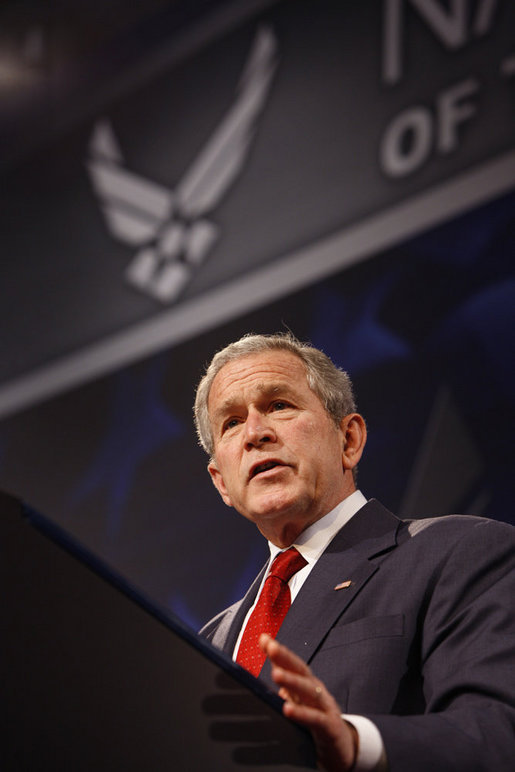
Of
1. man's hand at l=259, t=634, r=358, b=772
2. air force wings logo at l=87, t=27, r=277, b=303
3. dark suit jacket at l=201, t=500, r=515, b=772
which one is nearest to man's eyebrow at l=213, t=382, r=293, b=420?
dark suit jacket at l=201, t=500, r=515, b=772

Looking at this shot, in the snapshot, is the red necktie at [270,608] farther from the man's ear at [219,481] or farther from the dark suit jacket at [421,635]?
the man's ear at [219,481]

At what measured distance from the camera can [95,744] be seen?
2.93 feet

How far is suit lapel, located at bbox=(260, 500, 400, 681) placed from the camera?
60.6 inches

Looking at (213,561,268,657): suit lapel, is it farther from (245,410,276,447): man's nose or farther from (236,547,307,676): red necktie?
(245,410,276,447): man's nose

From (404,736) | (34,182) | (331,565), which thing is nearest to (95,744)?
(404,736)

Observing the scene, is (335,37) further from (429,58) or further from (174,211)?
(174,211)

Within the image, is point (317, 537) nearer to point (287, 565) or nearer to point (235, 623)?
point (287, 565)

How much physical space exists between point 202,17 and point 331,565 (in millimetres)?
3048

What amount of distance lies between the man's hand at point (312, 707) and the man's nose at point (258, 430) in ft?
3.08

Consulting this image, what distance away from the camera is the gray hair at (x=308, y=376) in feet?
6.91

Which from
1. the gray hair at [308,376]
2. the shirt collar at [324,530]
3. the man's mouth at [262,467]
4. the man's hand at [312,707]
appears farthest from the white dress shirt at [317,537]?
the man's hand at [312,707]

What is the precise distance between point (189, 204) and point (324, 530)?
2.11 meters

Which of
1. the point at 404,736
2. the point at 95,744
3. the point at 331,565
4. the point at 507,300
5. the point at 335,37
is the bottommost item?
the point at 404,736

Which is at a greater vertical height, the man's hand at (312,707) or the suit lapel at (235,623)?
the suit lapel at (235,623)
